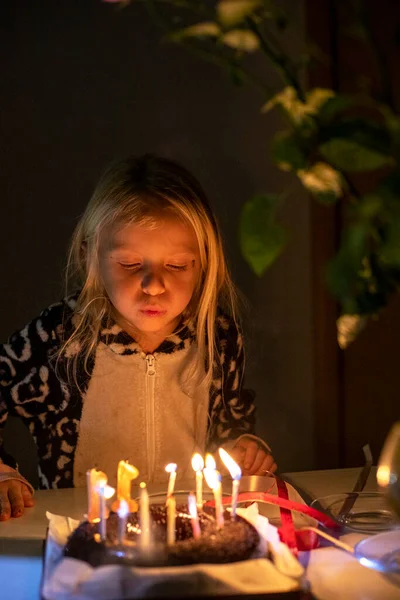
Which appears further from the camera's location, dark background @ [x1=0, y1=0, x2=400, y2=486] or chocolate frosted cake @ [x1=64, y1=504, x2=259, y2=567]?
dark background @ [x1=0, y1=0, x2=400, y2=486]

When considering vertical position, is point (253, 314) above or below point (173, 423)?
above

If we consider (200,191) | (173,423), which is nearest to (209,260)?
(200,191)

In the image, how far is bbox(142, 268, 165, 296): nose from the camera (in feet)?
4.63

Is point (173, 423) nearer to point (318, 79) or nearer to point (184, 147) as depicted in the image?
point (184, 147)

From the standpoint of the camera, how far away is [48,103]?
201 centimetres

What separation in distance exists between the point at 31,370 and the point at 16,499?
0.47 m

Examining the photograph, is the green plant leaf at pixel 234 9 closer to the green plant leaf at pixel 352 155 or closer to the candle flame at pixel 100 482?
the green plant leaf at pixel 352 155

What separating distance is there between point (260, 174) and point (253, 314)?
1.27 ft

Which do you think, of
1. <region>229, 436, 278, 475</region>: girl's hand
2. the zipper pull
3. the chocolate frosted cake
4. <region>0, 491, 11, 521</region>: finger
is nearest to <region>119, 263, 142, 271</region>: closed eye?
the zipper pull

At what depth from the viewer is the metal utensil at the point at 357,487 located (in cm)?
111

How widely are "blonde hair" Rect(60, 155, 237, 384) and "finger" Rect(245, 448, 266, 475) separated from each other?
0.34m

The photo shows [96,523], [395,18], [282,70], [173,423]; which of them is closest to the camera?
[282,70]

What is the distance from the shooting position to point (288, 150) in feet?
2.31

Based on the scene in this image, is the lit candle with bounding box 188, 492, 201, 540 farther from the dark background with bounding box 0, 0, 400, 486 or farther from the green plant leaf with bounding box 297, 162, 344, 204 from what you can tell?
the dark background with bounding box 0, 0, 400, 486
